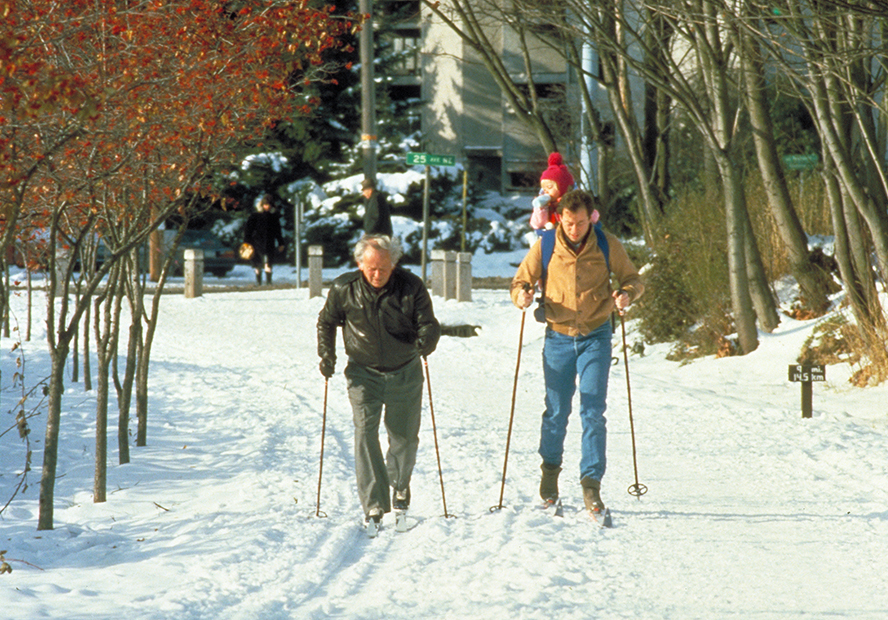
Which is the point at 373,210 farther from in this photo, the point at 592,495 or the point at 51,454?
the point at 592,495

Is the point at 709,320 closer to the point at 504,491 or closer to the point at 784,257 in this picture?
the point at 784,257

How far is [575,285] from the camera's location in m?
6.35

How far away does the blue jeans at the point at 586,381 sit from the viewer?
633cm

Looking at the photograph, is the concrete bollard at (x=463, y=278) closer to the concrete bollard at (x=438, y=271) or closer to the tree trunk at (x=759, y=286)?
the concrete bollard at (x=438, y=271)

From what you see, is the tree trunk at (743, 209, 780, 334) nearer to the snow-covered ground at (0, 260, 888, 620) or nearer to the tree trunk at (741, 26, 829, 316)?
the tree trunk at (741, 26, 829, 316)

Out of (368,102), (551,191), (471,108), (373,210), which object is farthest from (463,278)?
(471,108)

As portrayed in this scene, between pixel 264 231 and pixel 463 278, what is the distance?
5.57m

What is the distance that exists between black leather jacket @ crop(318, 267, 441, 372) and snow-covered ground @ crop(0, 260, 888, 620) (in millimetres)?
1028

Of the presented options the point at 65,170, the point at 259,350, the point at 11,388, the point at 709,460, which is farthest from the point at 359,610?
the point at 259,350

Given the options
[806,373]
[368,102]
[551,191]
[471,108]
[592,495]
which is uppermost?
[471,108]

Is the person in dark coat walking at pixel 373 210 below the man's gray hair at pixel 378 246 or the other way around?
the other way around

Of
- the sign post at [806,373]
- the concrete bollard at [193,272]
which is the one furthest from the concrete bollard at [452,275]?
the sign post at [806,373]

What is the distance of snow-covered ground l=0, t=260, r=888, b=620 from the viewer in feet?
16.3

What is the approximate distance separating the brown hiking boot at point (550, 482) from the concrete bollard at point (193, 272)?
1520 cm
